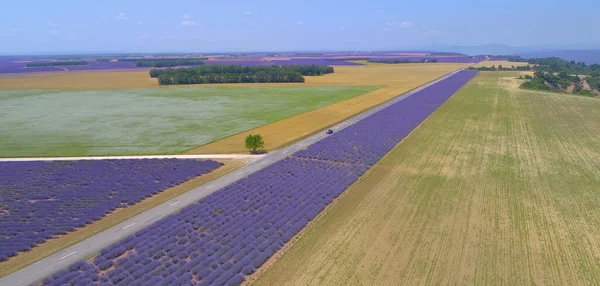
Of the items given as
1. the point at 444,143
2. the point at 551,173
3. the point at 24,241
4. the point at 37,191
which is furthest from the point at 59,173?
the point at 551,173

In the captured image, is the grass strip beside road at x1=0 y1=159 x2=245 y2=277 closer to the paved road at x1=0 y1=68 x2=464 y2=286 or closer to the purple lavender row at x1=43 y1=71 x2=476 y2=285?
the paved road at x1=0 y1=68 x2=464 y2=286

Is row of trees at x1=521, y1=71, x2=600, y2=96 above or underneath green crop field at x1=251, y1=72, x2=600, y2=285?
above

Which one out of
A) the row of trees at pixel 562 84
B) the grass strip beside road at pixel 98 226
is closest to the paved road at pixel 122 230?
the grass strip beside road at pixel 98 226

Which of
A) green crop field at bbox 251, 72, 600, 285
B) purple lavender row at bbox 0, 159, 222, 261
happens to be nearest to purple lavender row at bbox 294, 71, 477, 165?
green crop field at bbox 251, 72, 600, 285

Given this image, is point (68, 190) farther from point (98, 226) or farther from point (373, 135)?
point (373, 135)

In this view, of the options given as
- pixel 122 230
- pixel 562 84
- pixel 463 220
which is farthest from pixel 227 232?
Answer: pixel 562 84

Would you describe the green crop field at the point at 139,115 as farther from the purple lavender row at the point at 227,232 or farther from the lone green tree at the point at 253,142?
the purple lavender row at the point at 227,232
